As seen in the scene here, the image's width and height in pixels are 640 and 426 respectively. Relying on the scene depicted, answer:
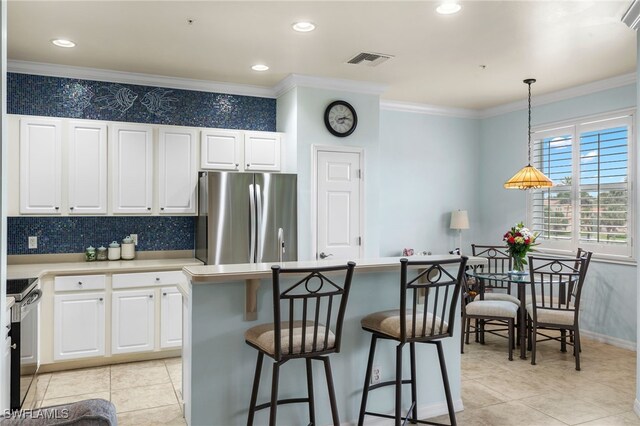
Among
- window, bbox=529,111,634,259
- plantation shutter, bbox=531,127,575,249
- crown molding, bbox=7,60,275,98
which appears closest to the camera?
crown molding, bbox=7,60,275,98

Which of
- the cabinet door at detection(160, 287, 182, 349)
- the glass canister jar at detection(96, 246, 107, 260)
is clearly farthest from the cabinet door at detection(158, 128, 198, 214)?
the cabinet door at detection(160, 287, 182, 349)

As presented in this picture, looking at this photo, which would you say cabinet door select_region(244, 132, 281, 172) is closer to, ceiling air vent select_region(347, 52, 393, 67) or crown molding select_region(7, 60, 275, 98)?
crown molding select_region(7, 60, 275, 98)

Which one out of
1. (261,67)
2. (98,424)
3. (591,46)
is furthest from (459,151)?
(98,424)

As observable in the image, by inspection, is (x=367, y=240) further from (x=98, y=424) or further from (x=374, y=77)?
(x=98, y=424)

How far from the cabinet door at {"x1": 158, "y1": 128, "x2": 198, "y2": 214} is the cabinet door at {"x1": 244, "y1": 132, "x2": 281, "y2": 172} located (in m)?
0.55

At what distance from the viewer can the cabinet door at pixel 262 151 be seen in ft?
16.5

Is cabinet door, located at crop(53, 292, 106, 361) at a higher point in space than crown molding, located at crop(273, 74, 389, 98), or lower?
lower

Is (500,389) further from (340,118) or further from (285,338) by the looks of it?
(340,118)

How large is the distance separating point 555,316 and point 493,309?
0.53 metres

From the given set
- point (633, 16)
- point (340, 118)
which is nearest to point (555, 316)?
point (633, 16)

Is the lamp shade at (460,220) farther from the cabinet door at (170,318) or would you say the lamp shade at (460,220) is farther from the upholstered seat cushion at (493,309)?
the cabinet door at (170,318)

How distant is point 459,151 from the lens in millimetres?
6684

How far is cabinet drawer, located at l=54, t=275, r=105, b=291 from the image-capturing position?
4090mm

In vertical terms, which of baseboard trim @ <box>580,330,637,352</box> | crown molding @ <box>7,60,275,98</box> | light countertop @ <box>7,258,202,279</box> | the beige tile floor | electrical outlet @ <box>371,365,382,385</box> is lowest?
the beige tile floor
